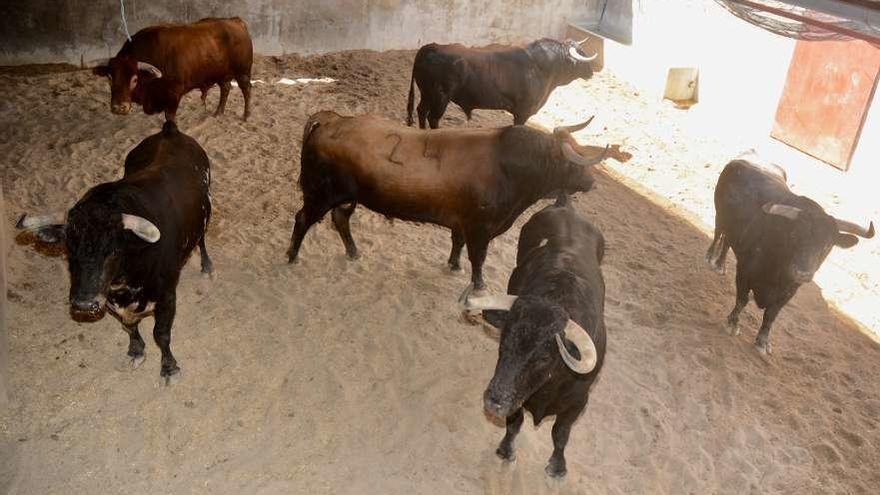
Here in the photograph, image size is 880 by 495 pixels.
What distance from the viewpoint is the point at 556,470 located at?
4910mm

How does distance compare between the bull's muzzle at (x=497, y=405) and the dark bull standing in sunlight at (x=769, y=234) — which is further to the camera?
the dark bull standing in sunlight at (x=769, y=234)

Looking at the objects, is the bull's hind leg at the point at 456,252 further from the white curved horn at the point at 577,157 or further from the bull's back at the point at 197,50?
the bull's back at the point at 197,50

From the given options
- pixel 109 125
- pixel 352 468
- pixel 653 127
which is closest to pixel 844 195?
pixel 653 127

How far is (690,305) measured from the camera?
7145 mm

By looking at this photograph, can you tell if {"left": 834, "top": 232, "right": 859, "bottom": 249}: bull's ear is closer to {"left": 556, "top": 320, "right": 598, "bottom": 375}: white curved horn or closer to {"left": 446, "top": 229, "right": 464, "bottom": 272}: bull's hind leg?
{"left": 446, "top": 229, "right": 464, "bottom": 272}: bull's hind leg

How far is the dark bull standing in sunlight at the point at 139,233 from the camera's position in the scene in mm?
4293

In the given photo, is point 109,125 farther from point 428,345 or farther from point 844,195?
point 844,195

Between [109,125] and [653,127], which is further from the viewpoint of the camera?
[653,127]

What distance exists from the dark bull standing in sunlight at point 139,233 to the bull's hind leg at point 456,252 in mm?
2288

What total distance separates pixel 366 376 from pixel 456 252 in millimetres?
1822

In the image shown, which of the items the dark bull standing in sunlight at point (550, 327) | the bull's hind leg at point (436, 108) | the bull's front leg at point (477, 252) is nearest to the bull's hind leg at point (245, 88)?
the bull's hind leg at point (436, 108)

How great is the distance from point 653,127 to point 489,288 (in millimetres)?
6109

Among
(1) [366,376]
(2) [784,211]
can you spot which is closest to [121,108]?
(1) [366,376]

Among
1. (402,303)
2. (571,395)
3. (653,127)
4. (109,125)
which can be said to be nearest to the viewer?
(571,395)
